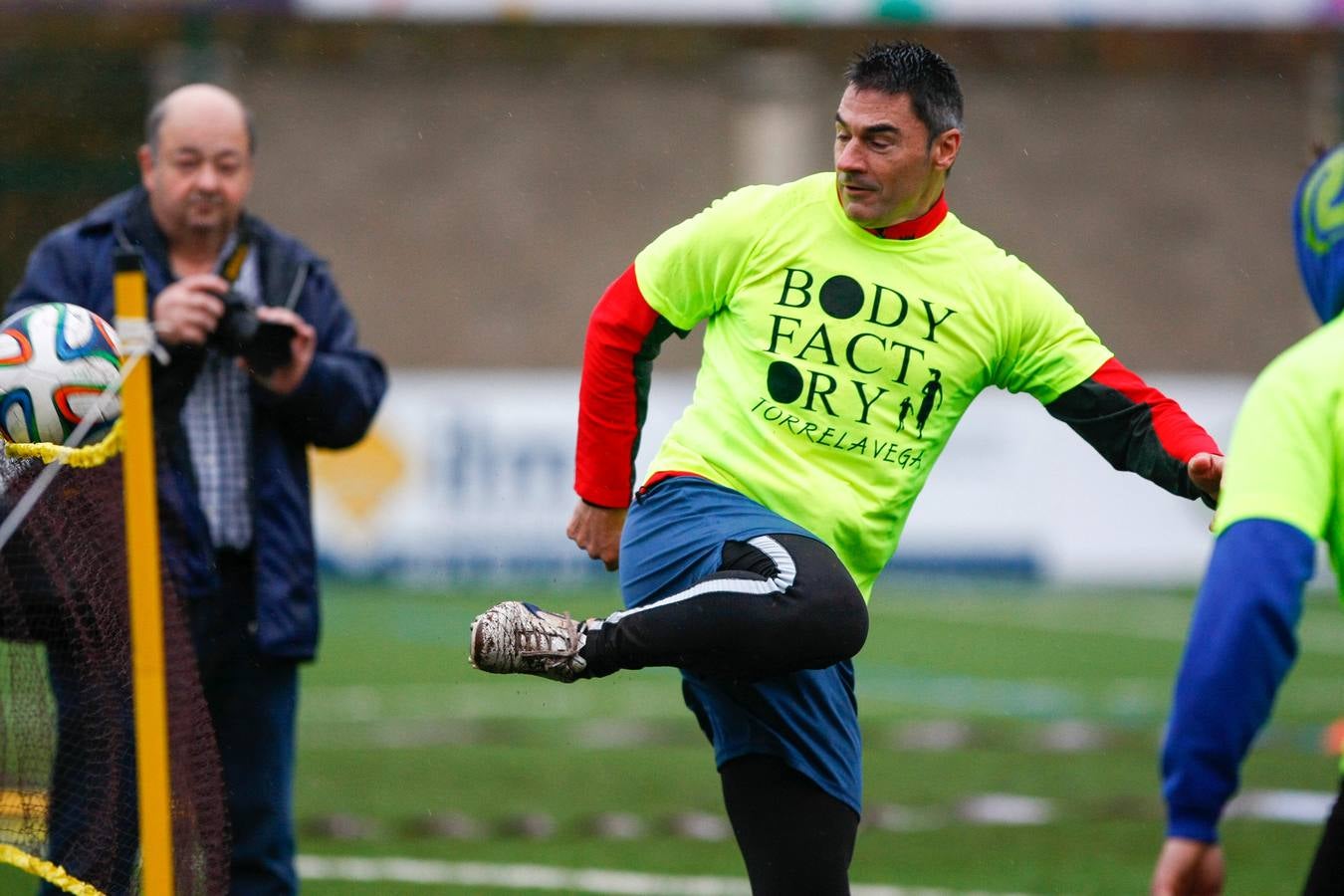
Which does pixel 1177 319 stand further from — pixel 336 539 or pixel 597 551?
pixel 597 551

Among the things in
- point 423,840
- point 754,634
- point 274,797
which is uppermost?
point 754,634

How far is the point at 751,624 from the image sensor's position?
4.03 meters

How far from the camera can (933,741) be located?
1055cm

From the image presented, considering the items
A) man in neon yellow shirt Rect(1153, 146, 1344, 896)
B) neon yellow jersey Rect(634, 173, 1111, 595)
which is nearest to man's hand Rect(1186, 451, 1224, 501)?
neon yellow jersey Rect(634, 173, 1111, 595)

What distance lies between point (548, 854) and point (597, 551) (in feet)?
9.84

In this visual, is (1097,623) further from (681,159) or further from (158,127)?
(681,159)

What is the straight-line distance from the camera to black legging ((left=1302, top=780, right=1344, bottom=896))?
328 centimetres

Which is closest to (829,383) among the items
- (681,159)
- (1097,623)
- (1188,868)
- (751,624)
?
(751,624)

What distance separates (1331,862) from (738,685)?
145cm

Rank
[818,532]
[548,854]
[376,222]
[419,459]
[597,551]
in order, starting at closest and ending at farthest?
1. [818,532]
2. [597,551]
3. [548,854]
4. [419,459]
5. [376,222]

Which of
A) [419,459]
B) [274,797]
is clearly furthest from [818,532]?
[419,459]

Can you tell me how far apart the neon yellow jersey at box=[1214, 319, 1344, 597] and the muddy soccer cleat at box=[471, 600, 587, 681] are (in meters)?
1.53

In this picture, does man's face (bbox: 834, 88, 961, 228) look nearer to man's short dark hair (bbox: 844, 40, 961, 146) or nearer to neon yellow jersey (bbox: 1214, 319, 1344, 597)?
man's short dark hair (bbox: 844, 40, 961, 146)

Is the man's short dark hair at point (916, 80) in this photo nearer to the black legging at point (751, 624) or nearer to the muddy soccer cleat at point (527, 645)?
the black legging at point (751, 624)
